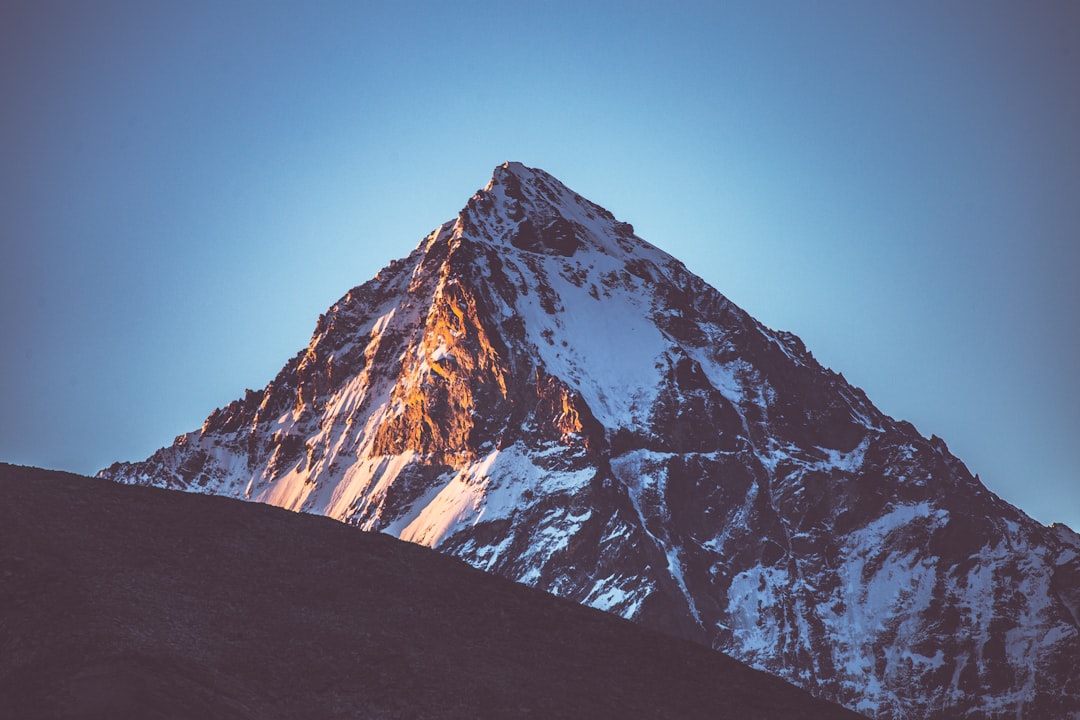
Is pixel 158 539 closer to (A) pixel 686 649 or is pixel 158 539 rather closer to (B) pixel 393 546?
(B) pixel 393 546

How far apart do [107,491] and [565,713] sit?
23.3 m

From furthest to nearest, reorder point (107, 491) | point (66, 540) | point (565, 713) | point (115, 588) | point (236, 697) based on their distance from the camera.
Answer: point (107, 491), point (66, 540), point (115, 588), point (565, 713), point (236, 697)

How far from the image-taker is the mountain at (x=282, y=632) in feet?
126

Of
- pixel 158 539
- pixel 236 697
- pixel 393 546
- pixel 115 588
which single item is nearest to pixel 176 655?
pixel 236 697

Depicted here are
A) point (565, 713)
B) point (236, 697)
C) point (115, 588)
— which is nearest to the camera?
point (236, 697)

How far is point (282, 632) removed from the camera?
1784 inches

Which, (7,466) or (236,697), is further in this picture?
(7,466)

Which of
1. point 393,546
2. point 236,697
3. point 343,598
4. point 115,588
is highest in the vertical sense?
point 393,546

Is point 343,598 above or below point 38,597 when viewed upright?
above

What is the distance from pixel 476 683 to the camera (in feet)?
144

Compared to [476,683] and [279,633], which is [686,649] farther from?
[279,633]

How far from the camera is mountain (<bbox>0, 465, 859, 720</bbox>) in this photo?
38.5 metres

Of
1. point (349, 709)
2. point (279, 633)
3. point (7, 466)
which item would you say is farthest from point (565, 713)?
point (7, 466)

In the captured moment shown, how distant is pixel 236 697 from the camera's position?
127ft
